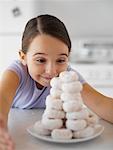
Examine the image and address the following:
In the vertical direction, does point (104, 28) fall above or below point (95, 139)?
above

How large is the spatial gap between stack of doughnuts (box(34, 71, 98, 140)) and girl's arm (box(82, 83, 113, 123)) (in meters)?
0.21

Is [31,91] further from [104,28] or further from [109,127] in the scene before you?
[104,28]

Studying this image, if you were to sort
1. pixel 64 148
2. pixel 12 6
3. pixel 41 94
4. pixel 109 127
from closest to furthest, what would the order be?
pixel 64 148
pixel 109 127
pixel 41 94
pixel 12 6

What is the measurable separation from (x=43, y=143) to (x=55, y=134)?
4 cm

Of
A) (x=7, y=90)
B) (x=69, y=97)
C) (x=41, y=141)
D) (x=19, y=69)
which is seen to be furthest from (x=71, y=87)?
(x=19, y=69)

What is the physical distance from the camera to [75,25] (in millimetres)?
2506

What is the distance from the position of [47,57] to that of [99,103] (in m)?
0.23

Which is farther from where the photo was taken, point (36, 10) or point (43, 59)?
point (36, 10)

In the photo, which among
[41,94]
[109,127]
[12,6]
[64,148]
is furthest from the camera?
[12,6]

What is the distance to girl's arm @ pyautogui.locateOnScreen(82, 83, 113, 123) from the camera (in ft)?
3.24

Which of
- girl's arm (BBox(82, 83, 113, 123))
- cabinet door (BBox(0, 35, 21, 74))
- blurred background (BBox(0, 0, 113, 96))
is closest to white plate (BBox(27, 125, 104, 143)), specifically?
girl's arm (BBox(82, 83, 113, 123))

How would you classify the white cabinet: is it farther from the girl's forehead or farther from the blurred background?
the girl's forehead

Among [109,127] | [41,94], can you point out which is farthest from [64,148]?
[41,94]

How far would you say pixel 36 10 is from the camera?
2438 mm
